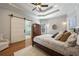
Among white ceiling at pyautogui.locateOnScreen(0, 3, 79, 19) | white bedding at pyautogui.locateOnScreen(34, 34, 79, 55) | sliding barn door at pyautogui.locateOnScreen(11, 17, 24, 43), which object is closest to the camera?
white bedding at pyautogui.locateOnScreen(34, 34, 79, 55)

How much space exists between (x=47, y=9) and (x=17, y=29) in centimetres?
77

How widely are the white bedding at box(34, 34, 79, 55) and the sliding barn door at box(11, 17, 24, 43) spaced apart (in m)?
0.35

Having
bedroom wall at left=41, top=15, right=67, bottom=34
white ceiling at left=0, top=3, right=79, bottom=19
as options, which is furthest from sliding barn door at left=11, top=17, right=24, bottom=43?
bedroom wall at left=41, top=15, right=67, bottom=34

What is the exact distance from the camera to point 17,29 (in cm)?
191

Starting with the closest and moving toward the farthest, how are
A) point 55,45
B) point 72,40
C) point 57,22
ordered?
point 72,40 < point 55,45 < point 57,22

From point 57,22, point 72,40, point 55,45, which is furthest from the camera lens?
point 57,22

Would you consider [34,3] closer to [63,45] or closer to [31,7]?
[31,7]

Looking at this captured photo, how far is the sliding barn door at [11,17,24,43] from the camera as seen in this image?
187 centimetres

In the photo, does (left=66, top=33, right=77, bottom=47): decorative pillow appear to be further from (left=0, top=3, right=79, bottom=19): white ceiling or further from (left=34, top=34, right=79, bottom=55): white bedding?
(left=0, top=3, right=79, bottom=19): white ceiling

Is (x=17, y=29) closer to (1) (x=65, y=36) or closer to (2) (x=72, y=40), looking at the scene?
(1) (x=65, y=36)

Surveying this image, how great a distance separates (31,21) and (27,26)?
145mm

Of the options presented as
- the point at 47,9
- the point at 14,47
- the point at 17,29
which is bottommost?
the point at 14,47

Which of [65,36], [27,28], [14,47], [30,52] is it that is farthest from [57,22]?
[14,47]

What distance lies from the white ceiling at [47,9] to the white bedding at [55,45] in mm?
455
